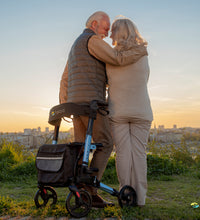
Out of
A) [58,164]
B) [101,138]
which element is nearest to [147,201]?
[101,138]

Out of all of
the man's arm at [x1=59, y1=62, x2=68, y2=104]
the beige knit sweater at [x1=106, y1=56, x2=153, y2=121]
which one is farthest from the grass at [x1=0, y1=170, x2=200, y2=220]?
the man's arm at [x1=59, y1=62, x2=68, y2=104]

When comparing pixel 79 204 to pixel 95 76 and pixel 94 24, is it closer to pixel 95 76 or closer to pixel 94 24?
pixel 95 76

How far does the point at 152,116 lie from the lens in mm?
3322

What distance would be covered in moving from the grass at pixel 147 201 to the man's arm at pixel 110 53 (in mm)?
1557

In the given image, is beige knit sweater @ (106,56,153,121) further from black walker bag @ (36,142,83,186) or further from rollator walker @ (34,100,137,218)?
black walker bag @ (36,142,83,186)

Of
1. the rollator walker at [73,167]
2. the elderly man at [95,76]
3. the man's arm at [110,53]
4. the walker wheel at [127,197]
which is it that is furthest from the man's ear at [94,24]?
the walker wheel at [127,197]

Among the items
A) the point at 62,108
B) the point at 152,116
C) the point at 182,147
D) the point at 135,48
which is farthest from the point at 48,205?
the point at 182,147

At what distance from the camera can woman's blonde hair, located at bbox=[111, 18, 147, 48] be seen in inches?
127

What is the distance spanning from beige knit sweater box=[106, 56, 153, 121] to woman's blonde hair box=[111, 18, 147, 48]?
0.22m

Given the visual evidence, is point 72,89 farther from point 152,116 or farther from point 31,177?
point 31,177

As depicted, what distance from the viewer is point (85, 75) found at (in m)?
3.11

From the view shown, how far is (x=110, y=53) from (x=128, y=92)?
480 mm

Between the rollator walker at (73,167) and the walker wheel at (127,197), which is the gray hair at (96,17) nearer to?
the rollator walker at (73,167)

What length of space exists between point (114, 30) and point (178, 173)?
3.68 meters
